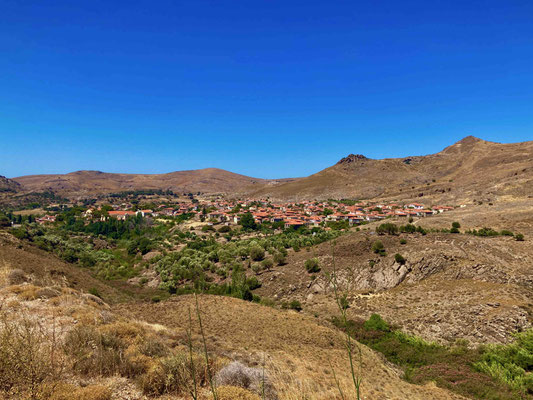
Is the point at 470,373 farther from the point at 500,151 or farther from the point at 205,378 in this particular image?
the point at 500,151

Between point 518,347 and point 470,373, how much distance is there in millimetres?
3671

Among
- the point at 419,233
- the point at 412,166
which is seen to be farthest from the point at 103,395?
the point at 412,166

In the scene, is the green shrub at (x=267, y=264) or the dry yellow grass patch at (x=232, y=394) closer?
the dry yellow grass patch at (x=232, y=394)

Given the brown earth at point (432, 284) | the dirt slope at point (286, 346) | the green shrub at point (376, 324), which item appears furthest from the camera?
the green shrub at point (376, 324)

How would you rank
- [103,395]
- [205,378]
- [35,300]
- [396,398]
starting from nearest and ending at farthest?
[103,395] → [205,378] → [396,398] → [35,300]

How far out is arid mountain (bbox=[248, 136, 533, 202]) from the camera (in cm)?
9062

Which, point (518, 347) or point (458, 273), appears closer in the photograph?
point (518, 347)

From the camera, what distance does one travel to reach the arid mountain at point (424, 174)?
90625mm

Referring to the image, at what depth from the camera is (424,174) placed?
13075 cm

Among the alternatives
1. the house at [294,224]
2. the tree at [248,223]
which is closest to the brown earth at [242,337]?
the house at [294,224]

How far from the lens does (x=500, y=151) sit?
4828 inches

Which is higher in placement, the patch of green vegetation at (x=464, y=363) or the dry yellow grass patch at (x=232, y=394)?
the dry yellow grass patch at (x=232, y=394)

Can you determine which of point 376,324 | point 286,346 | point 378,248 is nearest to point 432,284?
point 378,248

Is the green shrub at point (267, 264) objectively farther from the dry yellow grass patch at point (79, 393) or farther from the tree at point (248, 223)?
the tree at point (248, 223)
